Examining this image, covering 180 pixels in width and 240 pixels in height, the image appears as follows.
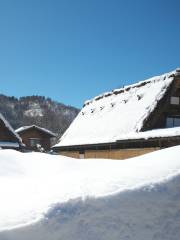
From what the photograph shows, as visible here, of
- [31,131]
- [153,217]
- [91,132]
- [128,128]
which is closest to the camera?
[153,217]

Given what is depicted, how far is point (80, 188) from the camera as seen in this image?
16.2 ft

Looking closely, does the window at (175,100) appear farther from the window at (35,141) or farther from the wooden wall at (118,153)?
the window at (35,141)

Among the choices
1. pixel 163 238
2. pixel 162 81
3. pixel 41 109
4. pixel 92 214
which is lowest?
pixel 163 238

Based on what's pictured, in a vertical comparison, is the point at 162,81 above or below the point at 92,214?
Answer: above

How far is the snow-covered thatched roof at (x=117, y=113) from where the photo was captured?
21.5 m

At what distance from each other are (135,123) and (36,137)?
2717 centimetres

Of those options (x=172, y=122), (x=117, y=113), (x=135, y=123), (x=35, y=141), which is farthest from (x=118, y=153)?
(x=35, y=141)

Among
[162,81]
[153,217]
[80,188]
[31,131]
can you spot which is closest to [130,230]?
[153,217]

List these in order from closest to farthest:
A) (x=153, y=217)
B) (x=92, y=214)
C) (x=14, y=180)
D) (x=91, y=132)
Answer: (x=92, y=214)
(x=153, y=217)
(x=14, y=180)
(x=91, y=132)

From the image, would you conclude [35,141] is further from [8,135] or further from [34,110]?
[34,110]

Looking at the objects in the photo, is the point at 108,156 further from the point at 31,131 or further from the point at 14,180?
the point at 31,131

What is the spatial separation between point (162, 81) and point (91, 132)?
6232 millimetres

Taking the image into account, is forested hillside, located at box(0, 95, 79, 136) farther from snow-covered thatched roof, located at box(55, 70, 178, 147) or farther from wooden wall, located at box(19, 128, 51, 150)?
snow-covered thatched roof, located at box(55, 70, 178, 147)

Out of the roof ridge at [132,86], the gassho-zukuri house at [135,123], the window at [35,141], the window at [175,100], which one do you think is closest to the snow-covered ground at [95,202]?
the gassho-zukuri house at [135,123]
